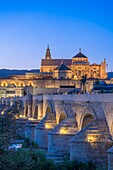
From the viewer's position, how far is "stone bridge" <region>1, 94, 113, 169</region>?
2473cm

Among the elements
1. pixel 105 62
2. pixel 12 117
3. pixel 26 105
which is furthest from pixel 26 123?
pixel 105 62

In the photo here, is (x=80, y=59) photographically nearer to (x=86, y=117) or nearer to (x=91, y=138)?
(x=86, y=117)

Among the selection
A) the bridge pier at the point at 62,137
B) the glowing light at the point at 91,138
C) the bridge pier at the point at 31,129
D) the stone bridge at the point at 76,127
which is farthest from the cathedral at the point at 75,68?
Result: the glowing light at the point at 91,138

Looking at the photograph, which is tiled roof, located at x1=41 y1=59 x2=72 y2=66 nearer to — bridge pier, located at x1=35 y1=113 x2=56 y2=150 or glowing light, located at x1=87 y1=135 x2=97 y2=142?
bridge pier, located at x1=35 y1=113 x2=56 y2=150

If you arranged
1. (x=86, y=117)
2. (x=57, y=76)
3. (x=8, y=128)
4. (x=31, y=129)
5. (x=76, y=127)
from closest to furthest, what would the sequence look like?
1. (x=8, y=128)
2. (x=86, y=117)
3. (x=76, y=127)
4. (x=31, y=129)
5. (x=57, y=76)

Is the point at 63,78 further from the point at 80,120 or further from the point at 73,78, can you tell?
the point at 80,120

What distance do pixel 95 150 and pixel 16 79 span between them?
9652cm

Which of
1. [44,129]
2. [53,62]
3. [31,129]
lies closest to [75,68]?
[53,62]

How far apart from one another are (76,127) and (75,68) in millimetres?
92813

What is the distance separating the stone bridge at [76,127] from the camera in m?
24.7

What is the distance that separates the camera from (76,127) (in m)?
30.4

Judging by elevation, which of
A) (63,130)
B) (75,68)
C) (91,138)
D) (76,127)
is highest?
(75,68)

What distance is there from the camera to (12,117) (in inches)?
661

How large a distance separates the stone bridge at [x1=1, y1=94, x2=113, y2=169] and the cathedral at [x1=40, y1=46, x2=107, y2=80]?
71.3 meters
